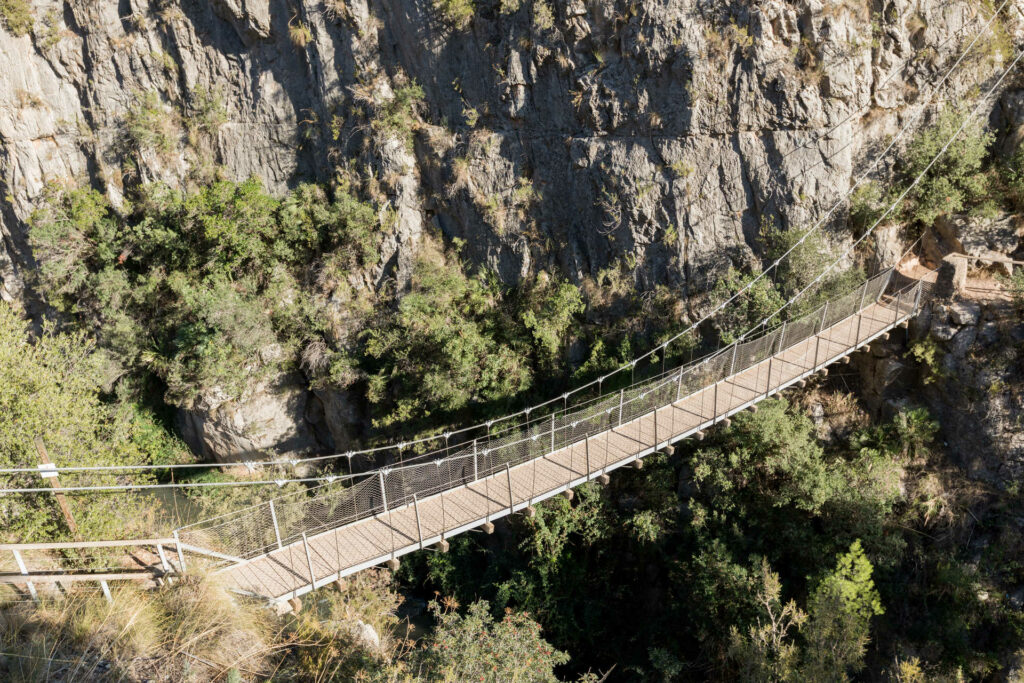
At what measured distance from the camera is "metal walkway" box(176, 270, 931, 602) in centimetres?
685

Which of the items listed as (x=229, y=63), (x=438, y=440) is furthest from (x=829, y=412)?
(x=229, y=63)

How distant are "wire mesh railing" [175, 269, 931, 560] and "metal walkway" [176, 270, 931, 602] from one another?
0.05 feet

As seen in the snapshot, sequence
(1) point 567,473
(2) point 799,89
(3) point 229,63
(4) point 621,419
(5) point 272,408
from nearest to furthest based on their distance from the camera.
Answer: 1. (1) point 567,473
2. (4) point 621,419
3. (2) point 799,89
4. (5) point 272,408
5. (3) point 229,63

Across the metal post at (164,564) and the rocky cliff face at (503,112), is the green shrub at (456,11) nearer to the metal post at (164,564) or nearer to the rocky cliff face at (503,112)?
the rocky cliff face at (503,112)

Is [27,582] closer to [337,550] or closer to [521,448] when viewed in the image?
[337,550]

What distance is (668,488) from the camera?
9.84 meters

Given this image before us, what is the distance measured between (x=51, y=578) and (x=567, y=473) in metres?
5.51

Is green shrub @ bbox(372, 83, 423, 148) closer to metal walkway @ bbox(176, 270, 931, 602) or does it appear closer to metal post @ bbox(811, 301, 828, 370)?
metal walkway @ bbox(176, 270, 931, 602)

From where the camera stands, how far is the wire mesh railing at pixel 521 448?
6.96 m

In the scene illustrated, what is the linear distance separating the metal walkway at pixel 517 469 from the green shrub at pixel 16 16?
14.0 metres

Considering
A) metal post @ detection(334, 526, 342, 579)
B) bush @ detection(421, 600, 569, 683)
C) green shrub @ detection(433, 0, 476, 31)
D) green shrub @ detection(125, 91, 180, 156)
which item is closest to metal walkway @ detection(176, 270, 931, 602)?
metal post @ detection(334, 526, 342, 579)

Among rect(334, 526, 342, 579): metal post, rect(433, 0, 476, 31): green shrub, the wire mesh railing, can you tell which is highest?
rect(433, 0, 476, 31): green shrub

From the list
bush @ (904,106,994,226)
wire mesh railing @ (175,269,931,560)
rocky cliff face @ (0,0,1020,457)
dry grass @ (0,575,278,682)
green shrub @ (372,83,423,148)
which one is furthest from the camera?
green shrub @ (372,83,423,148)

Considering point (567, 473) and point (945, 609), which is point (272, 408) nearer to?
point (567, 473)
